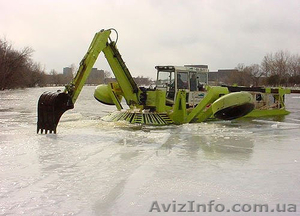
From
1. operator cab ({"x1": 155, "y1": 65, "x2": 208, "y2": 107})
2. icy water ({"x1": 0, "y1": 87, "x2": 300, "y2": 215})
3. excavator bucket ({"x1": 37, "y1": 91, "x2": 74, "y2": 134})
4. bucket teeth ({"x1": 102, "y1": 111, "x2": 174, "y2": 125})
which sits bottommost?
icy water ({"x1": 0, "y1": 87, "x2": 300, "y2": 215})

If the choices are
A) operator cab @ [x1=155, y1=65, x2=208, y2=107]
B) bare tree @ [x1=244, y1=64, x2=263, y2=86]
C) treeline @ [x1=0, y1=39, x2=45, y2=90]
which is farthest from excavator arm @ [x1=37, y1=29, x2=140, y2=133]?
bare tree @ [x1=244, y1=64, x2=263, y2=86]

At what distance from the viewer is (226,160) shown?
6.48m

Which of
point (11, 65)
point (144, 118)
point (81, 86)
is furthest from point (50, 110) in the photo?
point (11, 65)

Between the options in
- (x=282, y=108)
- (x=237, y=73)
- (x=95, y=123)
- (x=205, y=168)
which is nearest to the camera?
(x=205, y=168)

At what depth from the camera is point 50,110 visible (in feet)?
31.8

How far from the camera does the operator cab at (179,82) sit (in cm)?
1408

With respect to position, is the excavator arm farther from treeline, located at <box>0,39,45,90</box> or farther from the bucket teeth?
treeline, located at <box>0,39,45,90</box>

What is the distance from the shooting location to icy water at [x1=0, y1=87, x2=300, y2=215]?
Answer: 4.04 metres

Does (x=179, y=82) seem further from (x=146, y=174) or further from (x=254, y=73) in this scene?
(x=254, y=73)

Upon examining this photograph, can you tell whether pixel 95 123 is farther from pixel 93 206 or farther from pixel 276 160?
pixel 93 206

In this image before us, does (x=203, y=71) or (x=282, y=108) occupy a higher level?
(x=203, y=71)

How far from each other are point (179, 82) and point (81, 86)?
461 cm

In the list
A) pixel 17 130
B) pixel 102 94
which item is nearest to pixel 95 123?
pixel 17 130

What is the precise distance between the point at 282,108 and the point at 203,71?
5726 mm
